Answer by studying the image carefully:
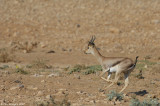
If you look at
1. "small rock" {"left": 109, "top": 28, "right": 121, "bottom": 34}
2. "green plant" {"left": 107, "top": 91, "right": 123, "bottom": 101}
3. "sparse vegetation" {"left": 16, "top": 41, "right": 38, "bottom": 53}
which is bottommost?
"green plant" {"left": 107, "top": 91, "right": 123, "bottom": 101}

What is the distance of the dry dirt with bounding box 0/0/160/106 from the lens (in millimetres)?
13164

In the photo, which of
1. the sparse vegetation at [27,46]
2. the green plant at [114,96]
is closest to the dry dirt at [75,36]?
the sparse vegetation at [27,46]

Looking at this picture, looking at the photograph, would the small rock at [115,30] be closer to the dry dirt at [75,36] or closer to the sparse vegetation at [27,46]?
the dry dirt at [75,36]

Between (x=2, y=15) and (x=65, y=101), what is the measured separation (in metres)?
21.0

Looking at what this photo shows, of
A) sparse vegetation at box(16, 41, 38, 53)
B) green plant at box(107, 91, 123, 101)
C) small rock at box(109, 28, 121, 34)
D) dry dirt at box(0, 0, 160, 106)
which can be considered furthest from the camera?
small rock at box(109, 28, 121, 34)

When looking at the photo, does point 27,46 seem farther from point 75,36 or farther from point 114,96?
point 114,96

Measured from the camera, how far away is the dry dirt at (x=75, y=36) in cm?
1316

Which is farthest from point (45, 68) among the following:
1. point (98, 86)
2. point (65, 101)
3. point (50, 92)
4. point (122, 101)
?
point (65, 101)

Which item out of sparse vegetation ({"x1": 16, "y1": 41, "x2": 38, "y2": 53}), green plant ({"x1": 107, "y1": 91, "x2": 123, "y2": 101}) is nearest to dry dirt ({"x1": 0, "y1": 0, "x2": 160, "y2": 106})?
sparse vegetation ({"x1": 16, "y1": 41, "x2": 38, "y2": 53})

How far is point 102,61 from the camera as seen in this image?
10328 mm

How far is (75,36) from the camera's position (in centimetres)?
2461

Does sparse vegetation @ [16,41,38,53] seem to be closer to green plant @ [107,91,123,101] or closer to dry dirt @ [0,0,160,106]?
dry dirt @ [0,0,160,106]

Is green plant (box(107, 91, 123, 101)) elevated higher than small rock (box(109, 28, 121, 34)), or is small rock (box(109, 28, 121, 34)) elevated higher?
small rock (box(109, 28, 121, 34))

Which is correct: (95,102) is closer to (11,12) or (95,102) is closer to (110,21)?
(110,21)
